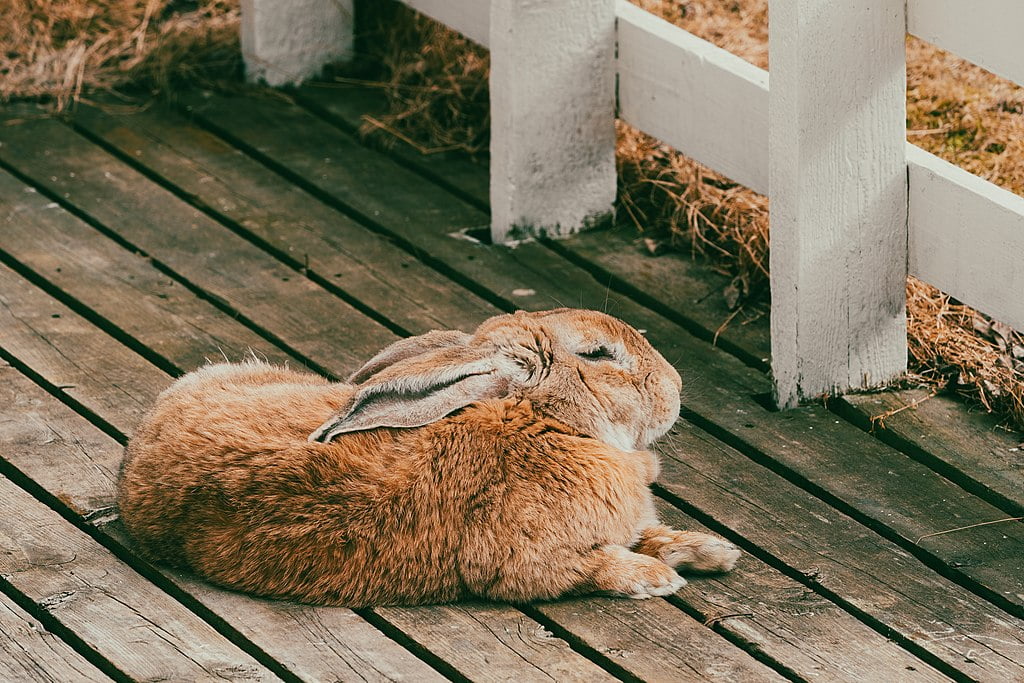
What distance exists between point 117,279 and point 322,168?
100 centimetres

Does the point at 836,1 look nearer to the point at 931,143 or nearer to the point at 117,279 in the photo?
the point at 931,143

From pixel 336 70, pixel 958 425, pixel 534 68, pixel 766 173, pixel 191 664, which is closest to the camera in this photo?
pixel 191 664

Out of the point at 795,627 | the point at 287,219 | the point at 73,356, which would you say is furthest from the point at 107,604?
the point at 287,219

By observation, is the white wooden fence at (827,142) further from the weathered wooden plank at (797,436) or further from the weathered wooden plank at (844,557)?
the weathered wooden plank at (844,557)

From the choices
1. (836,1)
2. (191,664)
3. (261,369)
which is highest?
(836,1)

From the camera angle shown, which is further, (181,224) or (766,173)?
(181,224)

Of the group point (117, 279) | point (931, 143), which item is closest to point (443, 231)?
point (117, 279)

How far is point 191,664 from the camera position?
3494 millimetres

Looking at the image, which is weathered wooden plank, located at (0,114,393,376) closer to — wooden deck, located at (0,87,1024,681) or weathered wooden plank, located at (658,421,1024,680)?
wooden deck, located at (0,87,1024,681)

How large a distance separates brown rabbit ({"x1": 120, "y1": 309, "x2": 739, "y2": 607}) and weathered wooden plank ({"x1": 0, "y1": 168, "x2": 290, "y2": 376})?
1.00 m

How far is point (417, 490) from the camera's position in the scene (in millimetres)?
3590

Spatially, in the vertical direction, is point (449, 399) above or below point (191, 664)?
above

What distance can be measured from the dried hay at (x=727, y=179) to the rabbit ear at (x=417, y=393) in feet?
4.88

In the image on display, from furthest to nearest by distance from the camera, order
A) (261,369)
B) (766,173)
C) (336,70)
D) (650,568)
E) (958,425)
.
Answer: (336,70) → (766,173) → (958,425) → (261,369) → (650,568)
